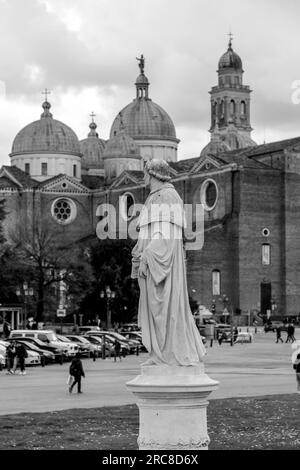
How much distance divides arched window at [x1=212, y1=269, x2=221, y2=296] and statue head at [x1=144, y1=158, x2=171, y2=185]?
93340 millimetres

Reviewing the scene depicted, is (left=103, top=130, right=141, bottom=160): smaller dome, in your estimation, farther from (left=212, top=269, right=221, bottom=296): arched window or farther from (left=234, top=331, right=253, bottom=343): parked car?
(left=234, top=331, right=253, bottom=343): parked car

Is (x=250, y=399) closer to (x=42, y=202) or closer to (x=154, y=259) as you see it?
(x=154, y=259)

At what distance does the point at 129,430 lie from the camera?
2119cm

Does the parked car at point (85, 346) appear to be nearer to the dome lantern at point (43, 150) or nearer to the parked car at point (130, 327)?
the parked car at point (130, 327)

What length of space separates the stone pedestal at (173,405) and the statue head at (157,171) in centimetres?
195

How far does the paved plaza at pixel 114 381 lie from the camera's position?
94.7 ft

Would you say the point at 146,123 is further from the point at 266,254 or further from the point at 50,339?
the point at 50,339

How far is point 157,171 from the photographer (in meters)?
12.5

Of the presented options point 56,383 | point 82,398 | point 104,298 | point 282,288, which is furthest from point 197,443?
point 282,288

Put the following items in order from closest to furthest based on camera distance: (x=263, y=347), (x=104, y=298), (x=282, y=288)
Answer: (x=263, y=347), (x=104, y=298), (x=282, y=288)

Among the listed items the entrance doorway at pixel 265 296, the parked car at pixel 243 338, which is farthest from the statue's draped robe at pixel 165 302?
the entrance doorway at pixel 265 296

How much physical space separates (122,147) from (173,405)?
117 meters

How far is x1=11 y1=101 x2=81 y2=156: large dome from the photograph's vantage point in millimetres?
126125
